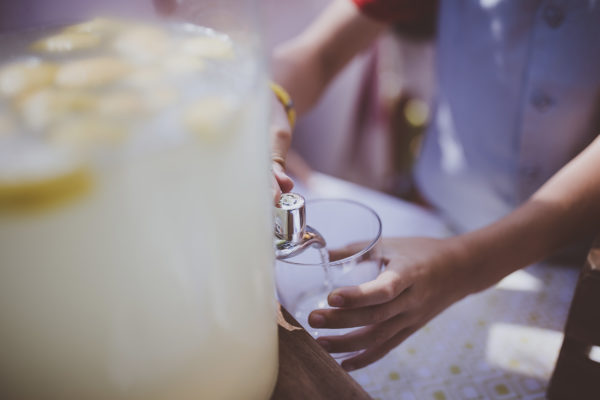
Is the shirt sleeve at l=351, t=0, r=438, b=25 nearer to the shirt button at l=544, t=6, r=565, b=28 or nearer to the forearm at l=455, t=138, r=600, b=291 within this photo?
the shirt button at l=544, t=6, r=565, b=28

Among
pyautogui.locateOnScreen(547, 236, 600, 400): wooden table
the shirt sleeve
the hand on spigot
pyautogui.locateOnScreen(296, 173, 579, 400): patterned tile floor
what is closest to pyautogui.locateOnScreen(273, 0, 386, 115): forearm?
the shirt sleeve

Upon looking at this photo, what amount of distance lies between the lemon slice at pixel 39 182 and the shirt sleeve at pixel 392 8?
0.77 metres

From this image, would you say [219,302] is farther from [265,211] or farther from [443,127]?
[443,127]

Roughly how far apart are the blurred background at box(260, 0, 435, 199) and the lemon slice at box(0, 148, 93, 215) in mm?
1351

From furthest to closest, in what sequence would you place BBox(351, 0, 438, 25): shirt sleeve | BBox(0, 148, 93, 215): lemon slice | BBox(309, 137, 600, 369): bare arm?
BBox(351, 0, 438, 25): shirt sleeve < BBox(309, 137, 600, 369): bare arm < BBox(0, 148, 93, 215): lemon slice

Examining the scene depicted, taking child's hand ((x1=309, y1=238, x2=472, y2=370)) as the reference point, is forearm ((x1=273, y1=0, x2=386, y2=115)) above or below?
above

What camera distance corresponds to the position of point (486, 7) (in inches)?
27.8

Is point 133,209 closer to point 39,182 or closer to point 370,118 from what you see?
point 39,182

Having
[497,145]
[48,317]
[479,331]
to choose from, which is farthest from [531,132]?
[48,317]

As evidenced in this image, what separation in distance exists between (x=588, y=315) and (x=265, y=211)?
29 centimetres

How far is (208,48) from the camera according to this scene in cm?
25

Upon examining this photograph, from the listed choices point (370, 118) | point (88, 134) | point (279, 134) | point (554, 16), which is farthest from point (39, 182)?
Result: point (370, 118)

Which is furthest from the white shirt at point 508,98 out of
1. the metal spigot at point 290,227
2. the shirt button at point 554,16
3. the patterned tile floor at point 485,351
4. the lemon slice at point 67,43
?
the lemon slice at point 67,43

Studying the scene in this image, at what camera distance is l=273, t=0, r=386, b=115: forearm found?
854 millimetres
